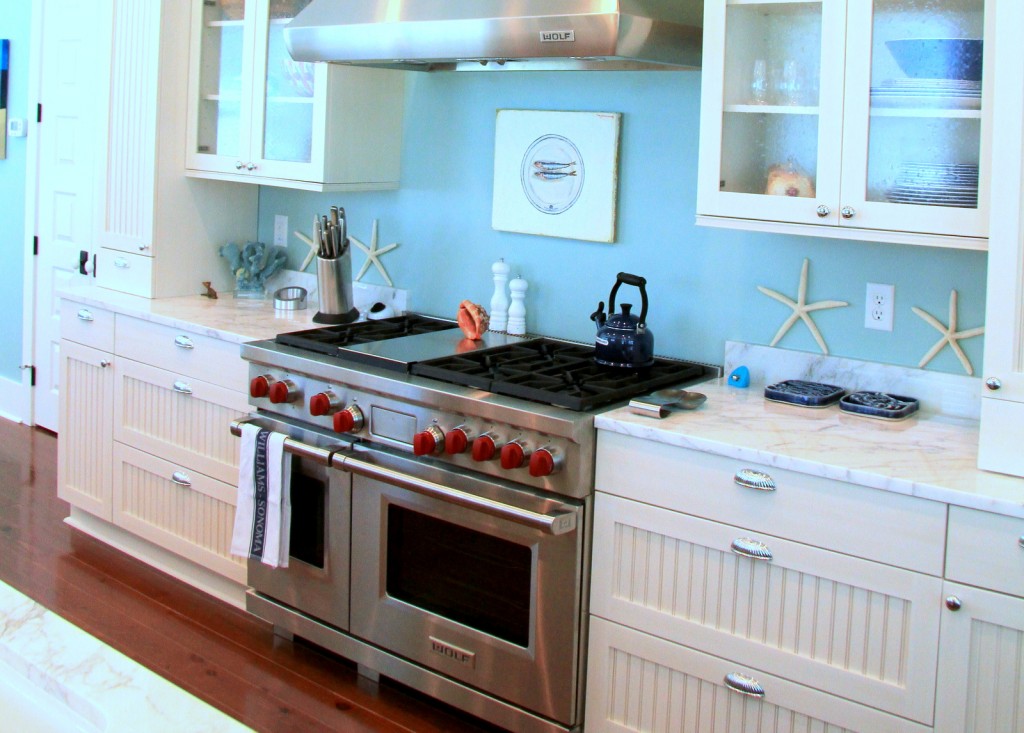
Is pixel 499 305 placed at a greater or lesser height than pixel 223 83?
lesser

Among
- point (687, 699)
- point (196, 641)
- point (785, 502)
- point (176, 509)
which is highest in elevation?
point (785, 502)

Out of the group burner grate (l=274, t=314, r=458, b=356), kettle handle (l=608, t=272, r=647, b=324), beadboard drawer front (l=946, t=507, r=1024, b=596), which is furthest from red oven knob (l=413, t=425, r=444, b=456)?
beadboard drawer front (l=946, t=507, r=1024, b=596)

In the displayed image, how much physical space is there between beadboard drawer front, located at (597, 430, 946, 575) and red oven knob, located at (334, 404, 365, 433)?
73cm

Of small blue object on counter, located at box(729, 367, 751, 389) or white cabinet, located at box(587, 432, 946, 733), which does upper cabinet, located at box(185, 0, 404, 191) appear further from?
white cabinet, located at box(587, 432, 946, 733)

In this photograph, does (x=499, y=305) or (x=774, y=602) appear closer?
(x=774, y=602)

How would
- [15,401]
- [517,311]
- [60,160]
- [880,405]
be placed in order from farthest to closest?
[15,401] < [60,160] < [517,311] < [880,405]

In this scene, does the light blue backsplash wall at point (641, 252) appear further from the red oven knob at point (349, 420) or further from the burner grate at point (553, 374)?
Result: the red oven knob at point (349, 420)

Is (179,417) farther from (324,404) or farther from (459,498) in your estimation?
(459,498)

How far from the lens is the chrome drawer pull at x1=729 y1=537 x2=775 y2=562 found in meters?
2.42

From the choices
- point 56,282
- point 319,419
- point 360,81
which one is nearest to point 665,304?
point 319,419

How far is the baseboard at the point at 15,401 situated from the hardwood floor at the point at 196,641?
Result: 3.85ft

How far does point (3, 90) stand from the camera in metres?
5.50

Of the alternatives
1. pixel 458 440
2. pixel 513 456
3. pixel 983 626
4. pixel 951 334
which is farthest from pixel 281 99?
pixel 983 626

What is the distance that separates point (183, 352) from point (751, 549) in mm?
2042
